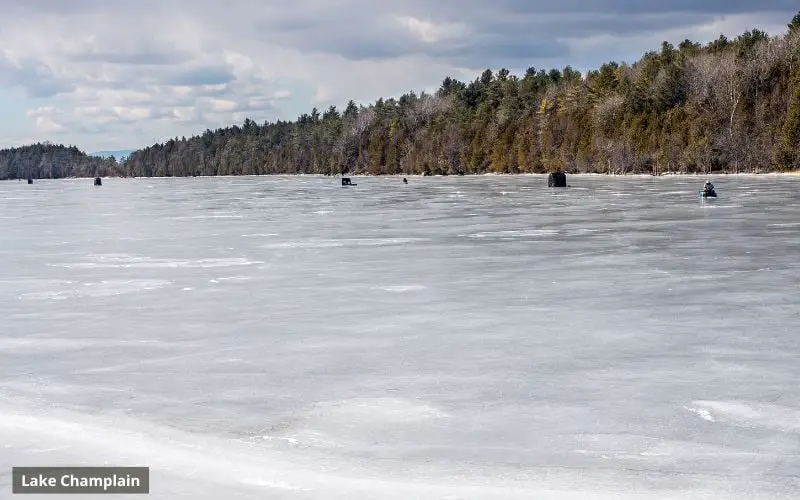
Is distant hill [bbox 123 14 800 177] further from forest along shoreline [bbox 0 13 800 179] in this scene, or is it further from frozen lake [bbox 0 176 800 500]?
frozen lake [bbox 0 176 800 500]

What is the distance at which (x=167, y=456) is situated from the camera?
21.2ft

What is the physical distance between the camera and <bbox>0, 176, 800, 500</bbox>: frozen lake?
6.11 m

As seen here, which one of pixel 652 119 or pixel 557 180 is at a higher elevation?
pixel 652 119

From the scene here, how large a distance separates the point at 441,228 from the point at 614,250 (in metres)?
9.53

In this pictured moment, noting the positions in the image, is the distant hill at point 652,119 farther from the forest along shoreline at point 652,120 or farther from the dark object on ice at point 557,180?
the dark object on ice at point 557,180

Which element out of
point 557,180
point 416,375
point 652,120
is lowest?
point 416,375

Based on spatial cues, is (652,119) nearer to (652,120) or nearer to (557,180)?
(652,120)

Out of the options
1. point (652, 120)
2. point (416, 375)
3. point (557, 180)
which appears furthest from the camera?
point (652, 120)

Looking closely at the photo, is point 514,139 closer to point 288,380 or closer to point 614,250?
point 614,250

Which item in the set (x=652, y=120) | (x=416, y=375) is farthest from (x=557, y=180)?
(x=416, y=375)

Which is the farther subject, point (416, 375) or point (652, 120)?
point (652, 120)

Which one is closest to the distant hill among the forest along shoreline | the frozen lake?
the forest along shoreline

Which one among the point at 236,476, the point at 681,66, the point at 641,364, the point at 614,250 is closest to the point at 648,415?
the point at 641,364

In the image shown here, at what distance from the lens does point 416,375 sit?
348 inches
